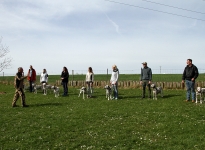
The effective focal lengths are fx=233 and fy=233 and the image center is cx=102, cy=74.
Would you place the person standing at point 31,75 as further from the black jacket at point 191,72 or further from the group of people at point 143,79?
the black jacket at point 191,72

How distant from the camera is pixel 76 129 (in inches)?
347

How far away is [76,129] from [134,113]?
3.33 meters

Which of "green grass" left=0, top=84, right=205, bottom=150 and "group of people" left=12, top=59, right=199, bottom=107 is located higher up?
"group of people" left=12, top=59, right=199, bottom=107

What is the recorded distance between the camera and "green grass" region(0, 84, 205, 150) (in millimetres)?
7316

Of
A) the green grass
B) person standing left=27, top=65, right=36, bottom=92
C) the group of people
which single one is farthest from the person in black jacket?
person standing left=27, top=65, right=36, bottom=92

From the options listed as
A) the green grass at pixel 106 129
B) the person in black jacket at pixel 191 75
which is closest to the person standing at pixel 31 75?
the green grass at pixel 106 129

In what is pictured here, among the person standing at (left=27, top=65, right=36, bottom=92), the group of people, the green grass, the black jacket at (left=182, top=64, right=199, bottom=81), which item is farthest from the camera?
the person standing at (left=27, top=65, right=36, bottom=92)

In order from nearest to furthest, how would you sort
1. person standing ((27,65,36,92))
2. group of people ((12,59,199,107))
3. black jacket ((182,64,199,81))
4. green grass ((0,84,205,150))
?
green grass ((0,84,205,150)) < group of people ((12,59,199,107)) < black jacket ((182,64,199,81)) < person standing ((27,65,36,92))

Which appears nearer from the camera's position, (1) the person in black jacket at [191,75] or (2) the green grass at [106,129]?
(2) the green grass at [106,129]

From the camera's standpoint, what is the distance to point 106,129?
8.69m

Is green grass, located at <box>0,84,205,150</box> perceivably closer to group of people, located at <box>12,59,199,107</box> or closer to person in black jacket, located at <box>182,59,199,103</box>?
group of people, located at <box>12,59,199,107</box>

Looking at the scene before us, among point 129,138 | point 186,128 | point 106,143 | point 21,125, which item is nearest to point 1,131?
point 21,125

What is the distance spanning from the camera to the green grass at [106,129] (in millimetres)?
7316

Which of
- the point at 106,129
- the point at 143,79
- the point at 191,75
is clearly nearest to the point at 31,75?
the point at 143,79
